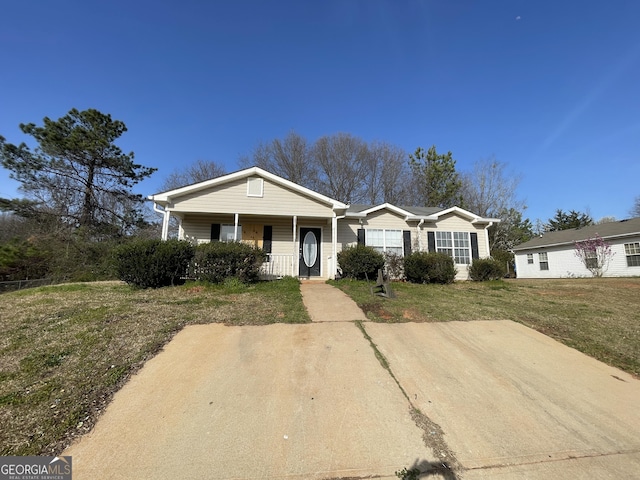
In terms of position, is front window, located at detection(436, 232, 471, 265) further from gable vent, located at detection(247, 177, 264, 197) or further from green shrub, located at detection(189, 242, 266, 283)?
green shrub, located at detection(189, 242, 266, 283)

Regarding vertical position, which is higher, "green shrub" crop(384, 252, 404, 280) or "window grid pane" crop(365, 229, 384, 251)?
"window grid pane" crop(365, 229, 384, 251)

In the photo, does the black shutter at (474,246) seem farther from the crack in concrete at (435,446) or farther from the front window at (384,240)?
the crack in concrete at (435,446)

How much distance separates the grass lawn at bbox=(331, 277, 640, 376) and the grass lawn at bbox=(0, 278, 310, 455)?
2254mm

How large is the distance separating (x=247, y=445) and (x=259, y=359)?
155cm

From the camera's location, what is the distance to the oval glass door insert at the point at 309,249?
12141mm

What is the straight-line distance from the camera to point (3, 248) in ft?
46.2

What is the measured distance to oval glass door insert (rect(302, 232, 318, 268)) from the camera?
12.1 metres

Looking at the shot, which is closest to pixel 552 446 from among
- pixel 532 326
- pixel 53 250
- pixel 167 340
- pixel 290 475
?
pixel 290 475

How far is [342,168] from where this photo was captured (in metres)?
26.9

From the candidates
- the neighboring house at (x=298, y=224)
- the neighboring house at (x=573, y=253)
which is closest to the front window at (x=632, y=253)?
the neighboring house at (x=573, y=253)

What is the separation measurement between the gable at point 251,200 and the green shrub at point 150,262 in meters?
2.18

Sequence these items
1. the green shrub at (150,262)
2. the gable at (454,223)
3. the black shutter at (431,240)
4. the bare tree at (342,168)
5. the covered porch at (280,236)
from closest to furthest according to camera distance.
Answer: the green shrub at (150,262)
the covered porch at (280,236)
the black shutter at (431,240)
the gable at (454,223)
the bare tree at (342,168)

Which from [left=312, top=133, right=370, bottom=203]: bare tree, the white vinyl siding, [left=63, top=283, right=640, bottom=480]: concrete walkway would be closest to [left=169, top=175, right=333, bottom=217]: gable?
the white vinyl siding

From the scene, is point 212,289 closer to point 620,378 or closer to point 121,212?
point 620,378
